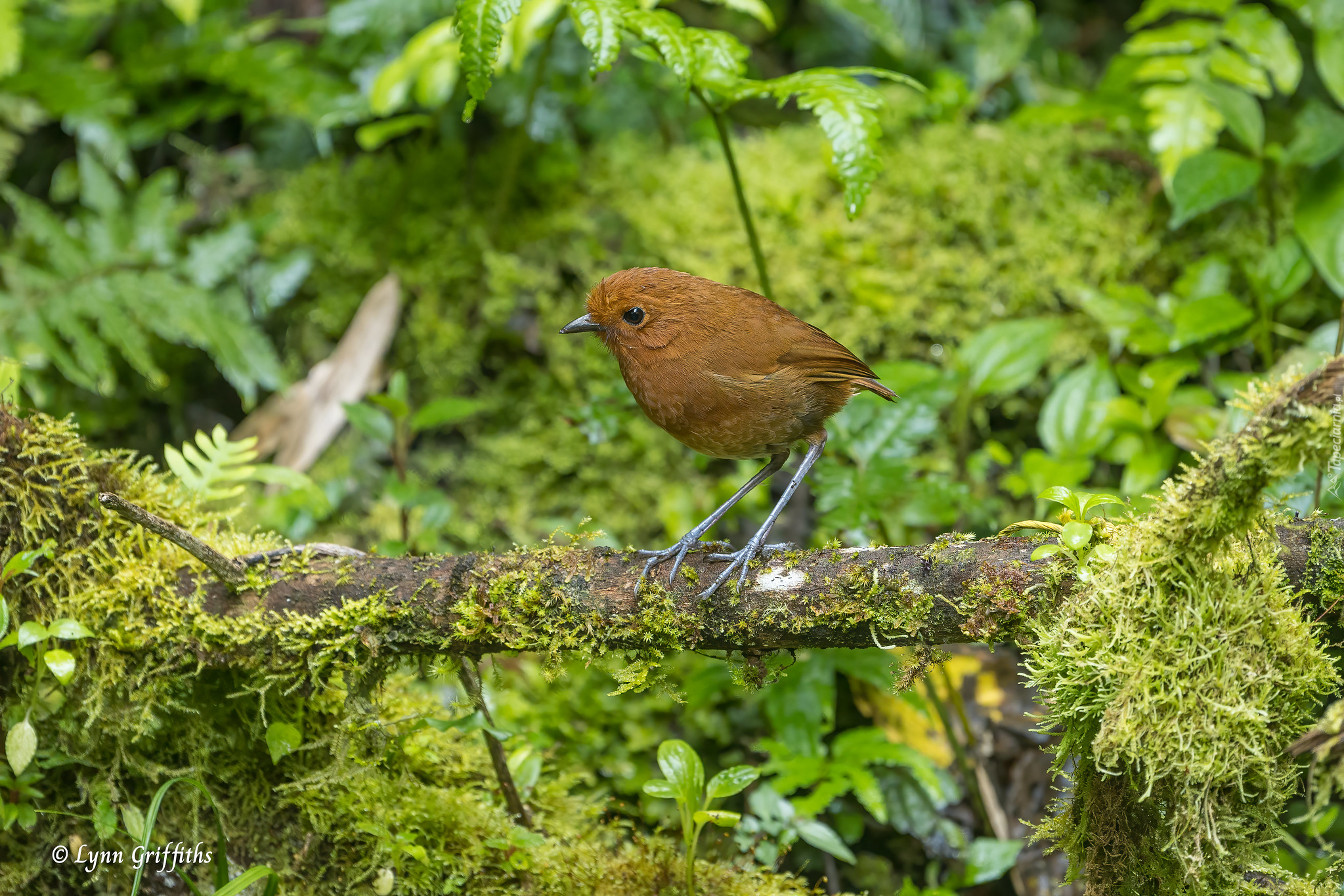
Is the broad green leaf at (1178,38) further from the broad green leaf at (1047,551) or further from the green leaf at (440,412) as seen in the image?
the green leaf at (440,412)

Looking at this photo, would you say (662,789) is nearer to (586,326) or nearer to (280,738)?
(280,738)

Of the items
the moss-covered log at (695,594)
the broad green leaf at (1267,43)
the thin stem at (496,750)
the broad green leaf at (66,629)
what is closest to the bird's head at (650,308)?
the moss-covered log at (695,594)

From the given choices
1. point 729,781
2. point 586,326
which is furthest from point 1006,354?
point 729,781

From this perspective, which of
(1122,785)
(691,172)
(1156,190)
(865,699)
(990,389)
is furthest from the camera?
(691,172)

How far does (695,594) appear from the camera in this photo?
211 centimetres

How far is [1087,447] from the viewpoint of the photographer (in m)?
3.50

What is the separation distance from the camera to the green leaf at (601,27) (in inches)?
92.0

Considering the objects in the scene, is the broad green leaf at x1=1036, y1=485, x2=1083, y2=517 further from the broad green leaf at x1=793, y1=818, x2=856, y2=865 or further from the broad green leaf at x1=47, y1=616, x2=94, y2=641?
the broad green leaf at x1=47, y1=616, x2=94, y2=641

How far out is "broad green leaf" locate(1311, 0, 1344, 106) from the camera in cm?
353

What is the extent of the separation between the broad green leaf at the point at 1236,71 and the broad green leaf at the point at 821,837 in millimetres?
3244

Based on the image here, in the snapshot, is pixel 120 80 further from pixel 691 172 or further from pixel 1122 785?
pixel 1122 785

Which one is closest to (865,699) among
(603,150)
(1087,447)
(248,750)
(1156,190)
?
(1087,447)

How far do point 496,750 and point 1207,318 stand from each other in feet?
9.88

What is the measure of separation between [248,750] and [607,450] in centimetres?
218
